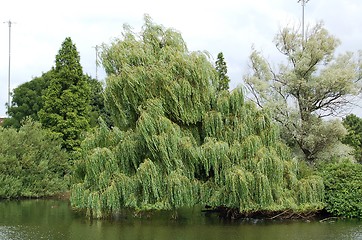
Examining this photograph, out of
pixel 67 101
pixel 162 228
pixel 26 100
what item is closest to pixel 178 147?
pixel 162 228

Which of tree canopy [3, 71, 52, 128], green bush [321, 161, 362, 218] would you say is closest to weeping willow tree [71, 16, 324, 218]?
green bush [321, 161, 362, 218]

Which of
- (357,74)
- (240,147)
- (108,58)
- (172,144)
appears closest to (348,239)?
(240,147)

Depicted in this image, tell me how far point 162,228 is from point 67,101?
15.5m

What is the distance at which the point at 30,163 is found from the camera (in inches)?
1012

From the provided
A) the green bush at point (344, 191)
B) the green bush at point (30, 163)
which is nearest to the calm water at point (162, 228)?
the green bush at point (344, 191)

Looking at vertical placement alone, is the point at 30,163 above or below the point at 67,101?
below

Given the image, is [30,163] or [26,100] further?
[26,100]

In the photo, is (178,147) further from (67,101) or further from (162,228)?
(67,101)

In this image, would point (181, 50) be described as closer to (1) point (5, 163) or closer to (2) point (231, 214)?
(2) point (231, 214)

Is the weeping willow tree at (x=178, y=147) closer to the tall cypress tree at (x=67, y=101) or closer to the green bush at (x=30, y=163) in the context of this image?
the green bush at (x=30, y=163)

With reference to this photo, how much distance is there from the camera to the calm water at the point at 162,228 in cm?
1405

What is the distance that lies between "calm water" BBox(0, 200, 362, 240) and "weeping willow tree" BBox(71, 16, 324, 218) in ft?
2.38

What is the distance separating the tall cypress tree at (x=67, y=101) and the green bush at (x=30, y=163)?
4.08ft

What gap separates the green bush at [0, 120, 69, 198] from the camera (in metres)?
25.2
